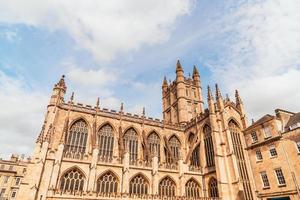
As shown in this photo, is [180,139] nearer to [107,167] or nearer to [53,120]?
[107,167]

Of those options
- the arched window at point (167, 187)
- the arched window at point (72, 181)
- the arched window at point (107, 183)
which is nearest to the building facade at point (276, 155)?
the arched window at point (167, 187)

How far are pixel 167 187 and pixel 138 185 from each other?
13.0 feet

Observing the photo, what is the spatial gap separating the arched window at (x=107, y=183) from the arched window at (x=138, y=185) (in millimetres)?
1972

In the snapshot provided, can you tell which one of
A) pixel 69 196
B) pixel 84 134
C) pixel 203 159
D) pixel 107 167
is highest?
pixel 84 134

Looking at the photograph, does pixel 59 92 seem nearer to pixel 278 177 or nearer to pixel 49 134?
pixel 49 134

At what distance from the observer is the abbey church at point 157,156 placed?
22188 mm

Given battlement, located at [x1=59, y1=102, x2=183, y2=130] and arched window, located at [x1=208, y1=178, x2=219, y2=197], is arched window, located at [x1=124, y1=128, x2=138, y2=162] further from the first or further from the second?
arched window, located at [x1=208, y1=178, x2=219, y2=197]

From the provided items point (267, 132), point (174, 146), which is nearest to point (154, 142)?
point (174, 146)

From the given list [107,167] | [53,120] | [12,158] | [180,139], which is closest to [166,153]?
[180,139]

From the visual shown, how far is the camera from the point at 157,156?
30125mm

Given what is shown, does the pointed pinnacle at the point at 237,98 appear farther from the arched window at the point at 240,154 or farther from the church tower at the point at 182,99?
the church tower at the point at 182,99

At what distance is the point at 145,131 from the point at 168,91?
732 inches

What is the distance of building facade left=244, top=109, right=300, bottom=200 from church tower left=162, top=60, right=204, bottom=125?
16959mm

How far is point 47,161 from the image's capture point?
2338 cm
